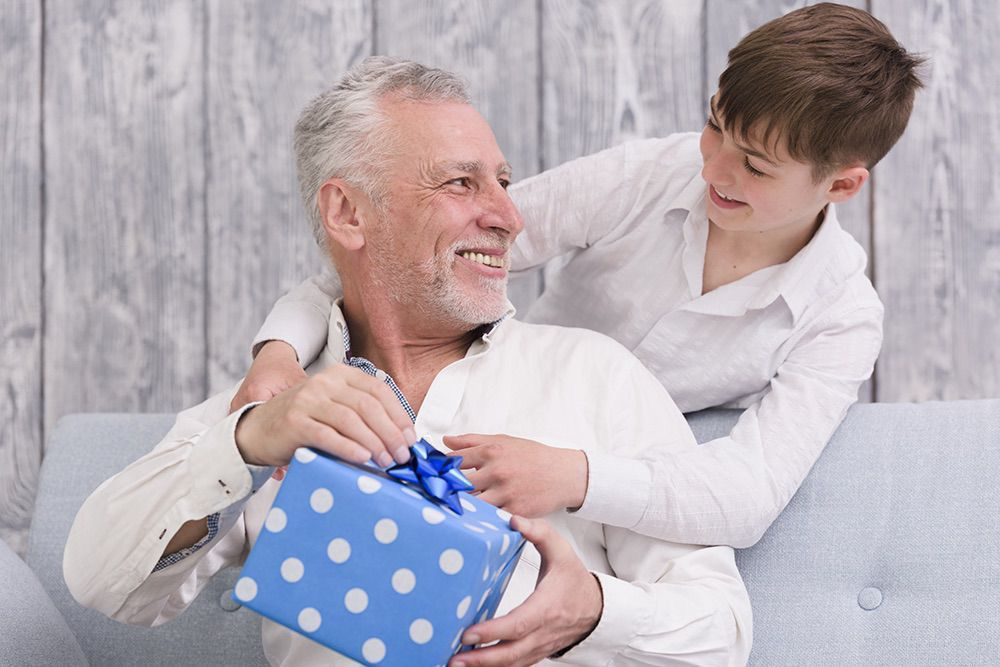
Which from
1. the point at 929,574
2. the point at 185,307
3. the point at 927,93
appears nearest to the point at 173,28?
the point at 185,307

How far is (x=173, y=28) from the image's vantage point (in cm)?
205

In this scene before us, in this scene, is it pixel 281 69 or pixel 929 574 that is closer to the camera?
pixel 929 574

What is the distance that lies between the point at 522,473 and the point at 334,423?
26 centimetres

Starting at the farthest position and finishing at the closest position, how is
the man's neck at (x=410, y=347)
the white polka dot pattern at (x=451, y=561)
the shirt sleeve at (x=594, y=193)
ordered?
1. the shirt sleeve at (x=594, y=193)
2. the man's neck at (x=410, y=347)
3. the white polka dot pattern at (x=451, y=561)

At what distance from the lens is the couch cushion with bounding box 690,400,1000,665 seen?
1387 mm

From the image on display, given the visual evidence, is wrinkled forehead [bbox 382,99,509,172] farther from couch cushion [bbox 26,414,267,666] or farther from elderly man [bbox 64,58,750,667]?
couch cushion [bbox 26,414,267,666]

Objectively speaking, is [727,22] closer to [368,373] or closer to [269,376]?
[368,373]

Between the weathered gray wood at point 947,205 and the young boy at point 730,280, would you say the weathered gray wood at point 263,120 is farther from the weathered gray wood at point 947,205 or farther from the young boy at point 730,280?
the weathered gray wood at point 947,205

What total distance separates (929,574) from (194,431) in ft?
3.19

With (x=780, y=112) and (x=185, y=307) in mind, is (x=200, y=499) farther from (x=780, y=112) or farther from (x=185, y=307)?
(x=185, y=307)

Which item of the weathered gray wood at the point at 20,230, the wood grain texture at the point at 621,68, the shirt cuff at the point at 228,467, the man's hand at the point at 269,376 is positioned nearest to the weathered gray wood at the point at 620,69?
the wood grain texture at the point at 621,68

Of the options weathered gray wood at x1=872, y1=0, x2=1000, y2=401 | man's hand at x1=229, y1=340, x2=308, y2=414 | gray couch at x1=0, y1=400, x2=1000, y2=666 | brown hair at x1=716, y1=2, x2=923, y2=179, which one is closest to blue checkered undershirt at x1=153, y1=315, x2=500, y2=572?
man's hand at x1=229, y1=340, x2=308, y2=414

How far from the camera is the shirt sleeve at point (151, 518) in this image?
1146 mm

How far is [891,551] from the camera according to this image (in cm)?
145
